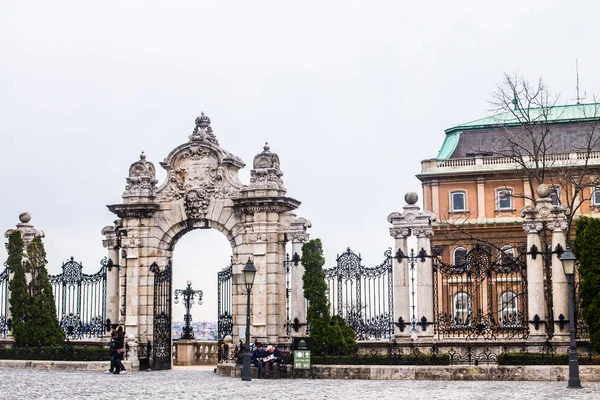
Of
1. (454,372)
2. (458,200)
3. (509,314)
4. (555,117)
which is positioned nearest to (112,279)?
(454,372)

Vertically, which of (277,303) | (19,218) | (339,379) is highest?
(19,218)

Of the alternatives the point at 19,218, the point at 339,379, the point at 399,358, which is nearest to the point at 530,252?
the point at 399,358

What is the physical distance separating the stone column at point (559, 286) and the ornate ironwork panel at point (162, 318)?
11.8m

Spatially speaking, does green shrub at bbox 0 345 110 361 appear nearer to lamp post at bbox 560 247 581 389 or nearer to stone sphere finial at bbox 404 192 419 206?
stone sphere finial at bbox 404 192 419 206

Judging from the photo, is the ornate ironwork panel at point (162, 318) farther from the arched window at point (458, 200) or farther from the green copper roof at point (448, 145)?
the green copper roof at point (448, 145)

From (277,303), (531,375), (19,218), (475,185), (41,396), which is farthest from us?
(475,185)

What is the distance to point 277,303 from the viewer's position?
95.3 feet

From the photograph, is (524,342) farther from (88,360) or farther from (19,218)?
(19,218)

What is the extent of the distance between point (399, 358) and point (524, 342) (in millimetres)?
3477

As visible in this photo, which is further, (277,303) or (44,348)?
(44,348)

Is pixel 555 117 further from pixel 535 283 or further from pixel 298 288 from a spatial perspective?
pixel 298 288

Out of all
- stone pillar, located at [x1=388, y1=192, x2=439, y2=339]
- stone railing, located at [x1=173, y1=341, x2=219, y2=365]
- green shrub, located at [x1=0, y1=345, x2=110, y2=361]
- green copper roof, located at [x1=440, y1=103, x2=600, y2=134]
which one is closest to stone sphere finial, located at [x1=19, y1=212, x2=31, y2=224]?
green shrub, located at [x1=0, y1=345, x2=110, y2=361]

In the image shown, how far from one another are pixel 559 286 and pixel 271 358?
827cm

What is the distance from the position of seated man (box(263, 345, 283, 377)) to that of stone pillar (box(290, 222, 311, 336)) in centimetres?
147
